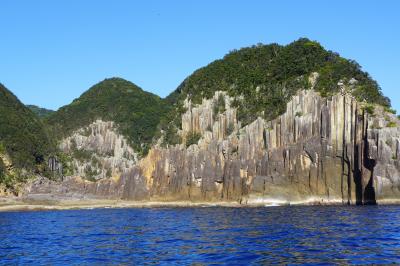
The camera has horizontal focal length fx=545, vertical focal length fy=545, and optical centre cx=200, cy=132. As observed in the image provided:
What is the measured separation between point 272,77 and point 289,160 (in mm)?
37185

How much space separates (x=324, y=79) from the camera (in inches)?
4609

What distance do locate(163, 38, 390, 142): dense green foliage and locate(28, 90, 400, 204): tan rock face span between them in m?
5.40

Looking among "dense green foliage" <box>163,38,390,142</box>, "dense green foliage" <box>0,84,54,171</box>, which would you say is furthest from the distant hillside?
"dense green foliage" <box>163,38,390,142</box>

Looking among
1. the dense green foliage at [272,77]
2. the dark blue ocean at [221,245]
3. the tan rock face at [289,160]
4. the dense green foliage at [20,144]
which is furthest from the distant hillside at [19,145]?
the dark blue ocean at [221,245]

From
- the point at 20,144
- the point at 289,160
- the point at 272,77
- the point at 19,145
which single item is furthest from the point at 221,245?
the point at 20,144

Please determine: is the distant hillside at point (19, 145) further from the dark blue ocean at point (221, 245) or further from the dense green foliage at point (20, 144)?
the dark blue ocean at point (221, 245)

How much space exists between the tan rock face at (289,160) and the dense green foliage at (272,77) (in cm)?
540

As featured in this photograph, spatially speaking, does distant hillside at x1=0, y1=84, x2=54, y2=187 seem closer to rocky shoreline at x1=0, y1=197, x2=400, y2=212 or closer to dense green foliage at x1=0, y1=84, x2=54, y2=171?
dense green foliage at x1=0, y1=84, x2=54, y2=171

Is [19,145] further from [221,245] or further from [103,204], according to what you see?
[221,245]

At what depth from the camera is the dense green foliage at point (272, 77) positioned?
116m

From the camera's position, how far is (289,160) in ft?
347

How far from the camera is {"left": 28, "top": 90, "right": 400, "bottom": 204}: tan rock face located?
9288cm

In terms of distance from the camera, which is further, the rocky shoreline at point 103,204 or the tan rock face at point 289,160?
the rocky shoreline at point 103,204

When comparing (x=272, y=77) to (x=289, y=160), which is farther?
(x=272, y=77)
